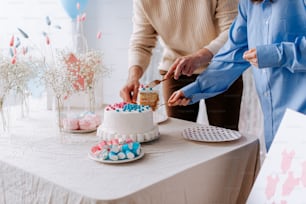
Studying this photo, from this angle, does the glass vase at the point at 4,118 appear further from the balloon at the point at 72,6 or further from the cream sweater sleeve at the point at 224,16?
the balloon at the point at 72,6

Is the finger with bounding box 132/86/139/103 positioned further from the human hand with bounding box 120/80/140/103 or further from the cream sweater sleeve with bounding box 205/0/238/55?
the cream sweater sleeve with bounding box 205/0/238/55

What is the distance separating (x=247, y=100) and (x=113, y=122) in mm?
1559

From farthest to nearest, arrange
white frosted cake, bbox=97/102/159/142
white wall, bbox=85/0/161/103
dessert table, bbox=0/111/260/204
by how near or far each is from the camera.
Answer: white wall, bbox=85/0/161/103
white frosted cake, bbox=97/102/159/142
dessert table, bbox=0/111/260/204

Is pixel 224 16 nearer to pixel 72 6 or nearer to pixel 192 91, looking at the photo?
pixel 192 91

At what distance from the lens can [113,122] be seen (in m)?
1.36

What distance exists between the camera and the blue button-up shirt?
1.20 metres

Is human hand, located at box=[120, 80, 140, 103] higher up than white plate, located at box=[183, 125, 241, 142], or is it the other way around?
human hand, located at box=[120, 80, 140, 103]

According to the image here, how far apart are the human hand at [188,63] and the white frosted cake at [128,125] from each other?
0.30 m

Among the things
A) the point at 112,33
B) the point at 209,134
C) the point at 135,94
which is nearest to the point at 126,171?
the point at 209,134

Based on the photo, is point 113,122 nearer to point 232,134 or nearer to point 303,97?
point 232,134

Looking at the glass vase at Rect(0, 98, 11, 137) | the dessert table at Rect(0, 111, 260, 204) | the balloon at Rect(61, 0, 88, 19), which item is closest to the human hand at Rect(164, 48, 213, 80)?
the dessert table at Rect(0, 111, 260, 204)

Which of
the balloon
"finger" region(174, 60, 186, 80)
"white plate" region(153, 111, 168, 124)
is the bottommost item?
"white plate" region(153, 111, 168, 124)

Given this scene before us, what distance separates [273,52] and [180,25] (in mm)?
693

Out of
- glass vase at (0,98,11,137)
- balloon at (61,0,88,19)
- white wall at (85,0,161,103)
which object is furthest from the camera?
white wall at (85,0,161,103)
